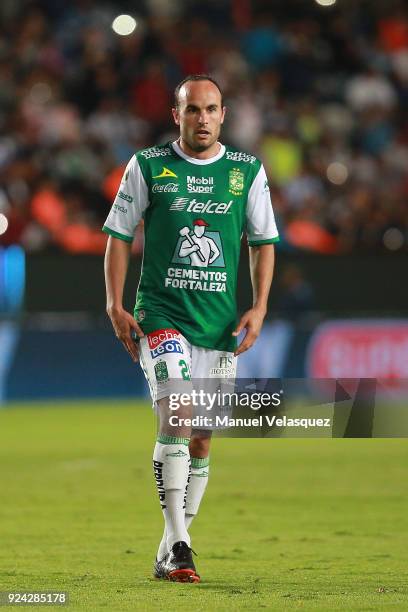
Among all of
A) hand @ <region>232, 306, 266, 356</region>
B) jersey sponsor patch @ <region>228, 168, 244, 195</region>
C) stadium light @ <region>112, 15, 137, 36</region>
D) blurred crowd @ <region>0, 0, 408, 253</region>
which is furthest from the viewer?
stadium light @ <region>112, 15, 137, 36</region>

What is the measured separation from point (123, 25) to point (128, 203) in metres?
15.1

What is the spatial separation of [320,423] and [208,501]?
4809 millimetres

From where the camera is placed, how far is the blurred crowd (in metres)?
18.6

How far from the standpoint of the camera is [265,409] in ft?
18.8

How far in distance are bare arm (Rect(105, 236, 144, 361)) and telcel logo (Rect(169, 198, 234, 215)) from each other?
1.08 feet

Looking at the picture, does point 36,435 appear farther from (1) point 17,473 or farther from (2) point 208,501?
(2) point 208,501

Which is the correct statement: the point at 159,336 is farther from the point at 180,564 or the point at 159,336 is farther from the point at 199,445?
the point at 180,564

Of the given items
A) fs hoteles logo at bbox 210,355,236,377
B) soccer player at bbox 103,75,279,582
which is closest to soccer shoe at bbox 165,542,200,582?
soccer player at bbox 103,75,279,582

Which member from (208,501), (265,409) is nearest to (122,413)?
(208,501)

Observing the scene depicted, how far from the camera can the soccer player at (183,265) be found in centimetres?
666

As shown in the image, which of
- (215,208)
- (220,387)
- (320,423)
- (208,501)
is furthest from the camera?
(208,501)

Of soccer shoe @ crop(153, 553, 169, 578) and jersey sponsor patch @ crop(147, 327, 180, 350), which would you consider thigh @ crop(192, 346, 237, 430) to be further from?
soccer shoe @ crop(153, 553, 169, 578)

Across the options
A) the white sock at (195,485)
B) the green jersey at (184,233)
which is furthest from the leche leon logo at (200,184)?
the white sock at (195,485)

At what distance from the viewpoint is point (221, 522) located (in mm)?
9242
